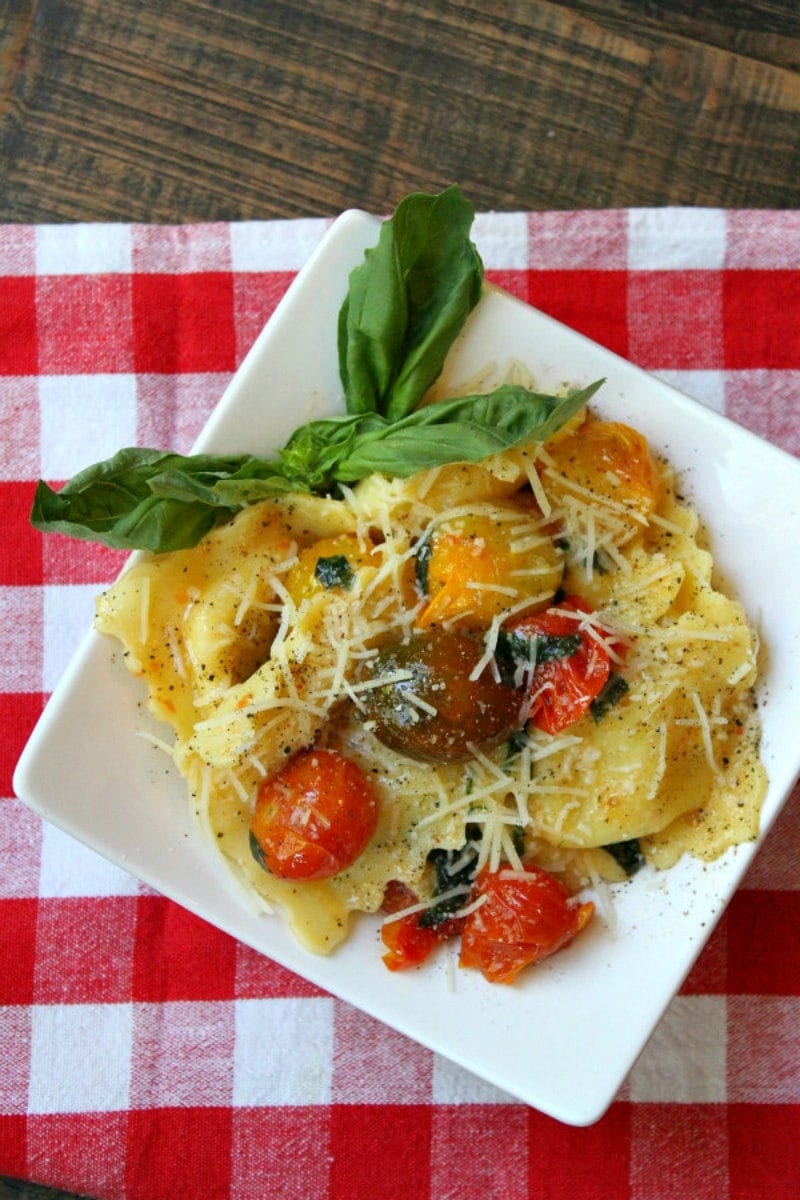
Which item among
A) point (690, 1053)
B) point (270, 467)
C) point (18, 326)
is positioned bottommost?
point (690, 1053)

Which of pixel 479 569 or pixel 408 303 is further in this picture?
pixel 408 303

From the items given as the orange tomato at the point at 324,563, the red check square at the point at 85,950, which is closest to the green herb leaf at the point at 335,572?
the orange tomato at the point at 324,563

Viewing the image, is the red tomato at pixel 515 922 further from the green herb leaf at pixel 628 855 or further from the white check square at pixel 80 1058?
the white check square at pixel 80 1058

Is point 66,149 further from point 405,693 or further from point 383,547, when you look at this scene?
point 405,693

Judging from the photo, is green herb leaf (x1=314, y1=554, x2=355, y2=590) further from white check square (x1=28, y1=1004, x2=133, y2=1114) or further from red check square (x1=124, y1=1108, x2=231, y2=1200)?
red check square (x1=124, y1=1108, x2=231, y2=1200)

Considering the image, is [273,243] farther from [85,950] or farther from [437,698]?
[85,950]

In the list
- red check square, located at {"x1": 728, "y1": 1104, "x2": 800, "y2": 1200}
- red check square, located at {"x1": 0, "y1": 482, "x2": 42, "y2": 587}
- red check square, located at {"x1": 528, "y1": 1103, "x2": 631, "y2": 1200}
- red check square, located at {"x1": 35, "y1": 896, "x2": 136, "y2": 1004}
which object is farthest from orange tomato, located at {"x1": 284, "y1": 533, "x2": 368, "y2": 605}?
red check square, located at {"x1": 728, "y1": 1104, "x2": 800, "y2": 1200}

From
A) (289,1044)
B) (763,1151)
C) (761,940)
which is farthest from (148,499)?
(763,1151)
